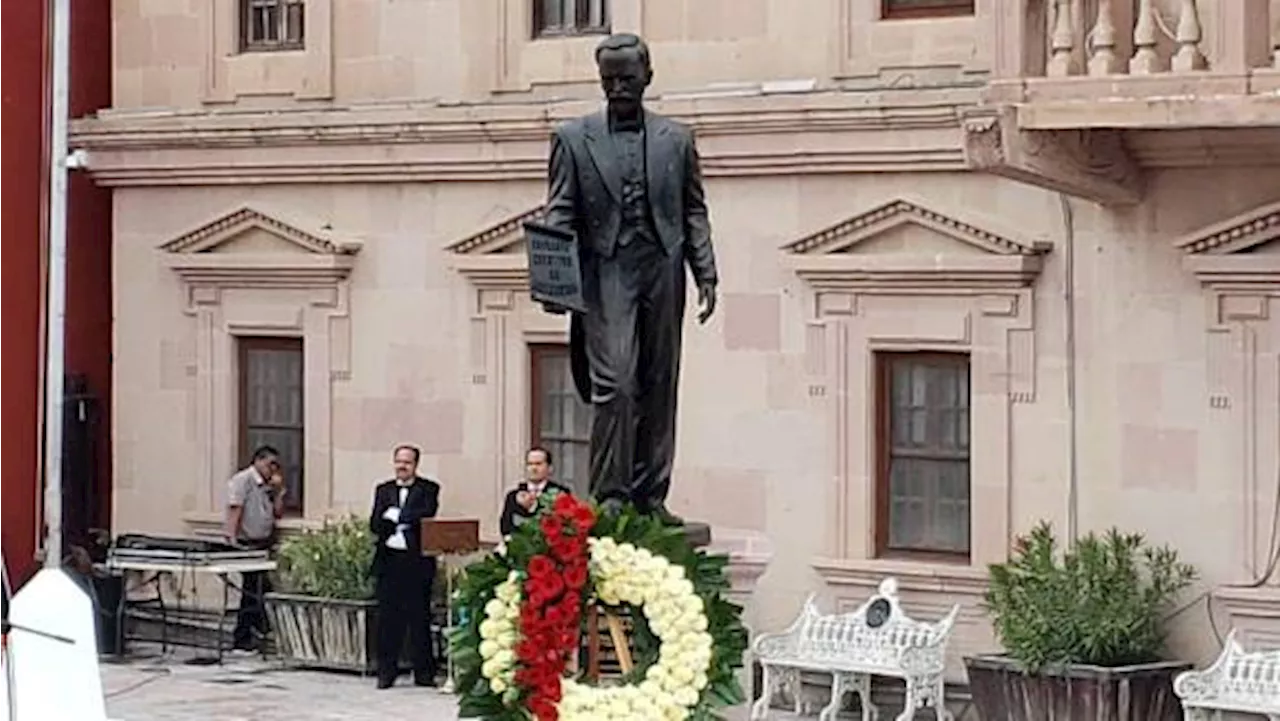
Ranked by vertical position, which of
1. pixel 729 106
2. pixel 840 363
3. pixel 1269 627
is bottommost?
pixel 1269 627

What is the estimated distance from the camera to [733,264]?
23.7 m

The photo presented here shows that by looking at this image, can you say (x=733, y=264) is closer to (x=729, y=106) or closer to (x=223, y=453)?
(x=729, y=106)

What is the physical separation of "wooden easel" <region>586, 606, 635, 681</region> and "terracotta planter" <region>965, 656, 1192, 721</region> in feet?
24.6

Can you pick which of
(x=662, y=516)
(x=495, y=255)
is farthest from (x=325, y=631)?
(x=662, y=516)

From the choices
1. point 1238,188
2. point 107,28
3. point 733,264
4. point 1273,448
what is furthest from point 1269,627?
point 107,28

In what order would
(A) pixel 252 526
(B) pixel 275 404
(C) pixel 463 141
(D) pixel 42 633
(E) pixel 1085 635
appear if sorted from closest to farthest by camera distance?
(D) pixel 42 633 → (E) pixel 1085 635 → (C) pixel 463 141 → (A) pixel 252 526 → (B) pixel 275 404

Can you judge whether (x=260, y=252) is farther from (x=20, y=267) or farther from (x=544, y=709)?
(x=544, y=709)

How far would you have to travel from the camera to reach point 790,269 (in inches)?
920

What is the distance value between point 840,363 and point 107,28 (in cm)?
786

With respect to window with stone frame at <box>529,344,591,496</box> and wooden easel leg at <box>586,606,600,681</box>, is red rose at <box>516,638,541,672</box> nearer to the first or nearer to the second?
wooden easel leg at <box>586,606,600,681</box>

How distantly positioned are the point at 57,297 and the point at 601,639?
40.9 ft

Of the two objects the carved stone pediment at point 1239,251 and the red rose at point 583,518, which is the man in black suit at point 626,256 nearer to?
the red rose at point 583,518

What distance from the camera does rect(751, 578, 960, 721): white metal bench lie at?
72.1 ft

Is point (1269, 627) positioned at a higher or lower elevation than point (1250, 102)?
lower
